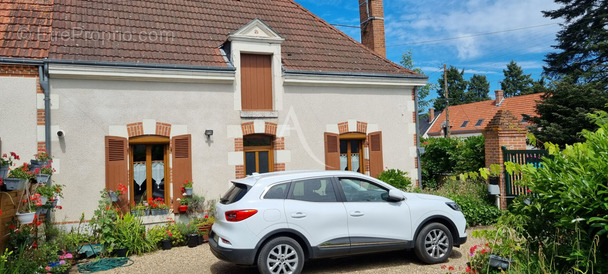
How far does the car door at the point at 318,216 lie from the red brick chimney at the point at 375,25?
8261mm

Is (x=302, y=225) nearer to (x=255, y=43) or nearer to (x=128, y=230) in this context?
(x=128, y=230)

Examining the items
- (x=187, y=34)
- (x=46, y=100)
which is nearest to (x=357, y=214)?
(x=46, y=100)

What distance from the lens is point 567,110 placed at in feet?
56.2

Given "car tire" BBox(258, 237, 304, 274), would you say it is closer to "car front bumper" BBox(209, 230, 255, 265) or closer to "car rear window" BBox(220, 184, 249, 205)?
"car front bumper" BBox(209, 230, 255, 265)

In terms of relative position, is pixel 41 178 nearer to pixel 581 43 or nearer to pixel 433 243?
pixel 433 243

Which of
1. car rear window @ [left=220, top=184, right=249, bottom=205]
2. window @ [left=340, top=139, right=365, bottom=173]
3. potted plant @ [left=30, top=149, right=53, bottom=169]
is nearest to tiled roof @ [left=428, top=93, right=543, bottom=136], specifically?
window @ [left=340, top=139, right=365, bottom=173]

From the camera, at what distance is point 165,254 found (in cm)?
774

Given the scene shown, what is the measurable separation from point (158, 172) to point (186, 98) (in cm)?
184

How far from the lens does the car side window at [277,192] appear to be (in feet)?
18.8

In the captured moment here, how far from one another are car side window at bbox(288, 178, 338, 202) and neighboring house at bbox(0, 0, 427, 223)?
408 centimetres

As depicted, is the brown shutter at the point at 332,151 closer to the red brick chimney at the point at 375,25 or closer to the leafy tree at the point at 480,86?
the red brick chimney at the point at 375,25

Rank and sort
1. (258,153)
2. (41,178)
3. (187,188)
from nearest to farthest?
(41,178), (187,188), (258,153)

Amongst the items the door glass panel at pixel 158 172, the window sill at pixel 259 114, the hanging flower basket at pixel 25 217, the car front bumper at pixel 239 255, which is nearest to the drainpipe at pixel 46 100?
the door glass panel at pixel 158 172

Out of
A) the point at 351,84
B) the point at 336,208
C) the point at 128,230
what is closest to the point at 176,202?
the point at 128,230
